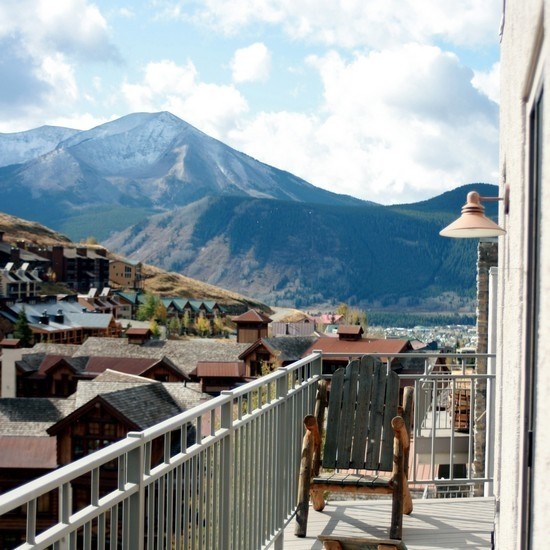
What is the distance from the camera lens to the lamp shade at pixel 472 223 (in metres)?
4.75

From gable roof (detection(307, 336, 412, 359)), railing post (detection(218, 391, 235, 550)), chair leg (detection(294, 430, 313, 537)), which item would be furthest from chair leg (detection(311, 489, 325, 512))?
gable roof (detection(307, 336, 412, 359))

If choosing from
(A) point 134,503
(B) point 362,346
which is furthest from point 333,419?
(B) point 362,346

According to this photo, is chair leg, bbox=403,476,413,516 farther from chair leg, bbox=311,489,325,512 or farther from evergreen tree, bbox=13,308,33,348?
evergreen tree, bbox=13,308,33,348

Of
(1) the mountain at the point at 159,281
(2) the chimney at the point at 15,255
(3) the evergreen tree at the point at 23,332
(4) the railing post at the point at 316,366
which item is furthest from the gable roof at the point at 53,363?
(1) the mountain at the point at 159,281

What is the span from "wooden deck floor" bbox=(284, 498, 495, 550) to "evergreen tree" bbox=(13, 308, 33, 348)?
6077cm

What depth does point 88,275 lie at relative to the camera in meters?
111

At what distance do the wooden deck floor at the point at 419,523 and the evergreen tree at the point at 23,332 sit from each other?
6077 centimetres

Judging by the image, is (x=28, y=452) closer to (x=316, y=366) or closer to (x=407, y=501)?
(x=316, y=366)

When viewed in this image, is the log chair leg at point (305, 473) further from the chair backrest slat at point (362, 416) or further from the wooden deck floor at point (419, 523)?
the chair backrest slat at point (362, 416)

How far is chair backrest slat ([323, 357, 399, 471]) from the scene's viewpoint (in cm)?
507

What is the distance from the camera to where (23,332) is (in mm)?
63938

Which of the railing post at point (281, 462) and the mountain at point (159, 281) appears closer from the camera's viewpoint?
the railing post at point (281, 462)

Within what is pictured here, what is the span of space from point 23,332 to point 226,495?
6367 cm

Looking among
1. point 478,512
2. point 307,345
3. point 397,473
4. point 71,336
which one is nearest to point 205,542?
point 397,473
